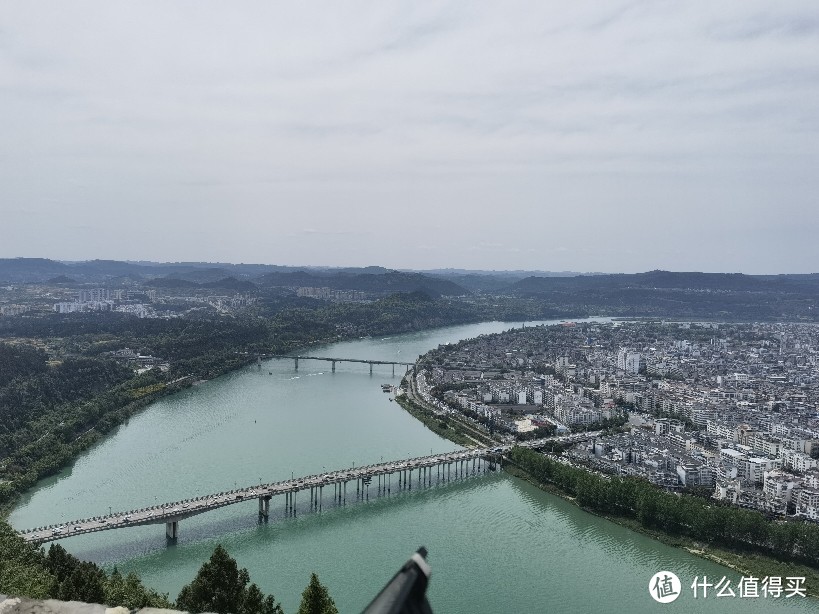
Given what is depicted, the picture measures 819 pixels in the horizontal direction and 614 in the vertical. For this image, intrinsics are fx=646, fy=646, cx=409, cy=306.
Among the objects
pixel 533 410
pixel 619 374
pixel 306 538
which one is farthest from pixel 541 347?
pixel 306 538

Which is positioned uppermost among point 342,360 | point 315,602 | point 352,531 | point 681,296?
point 681,296

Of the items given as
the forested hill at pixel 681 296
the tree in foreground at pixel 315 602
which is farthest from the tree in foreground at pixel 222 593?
the forested hill at pixel 681 296

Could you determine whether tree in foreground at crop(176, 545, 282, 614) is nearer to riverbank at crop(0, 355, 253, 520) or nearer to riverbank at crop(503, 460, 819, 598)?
riverbank at crop(0, 355, 253, 520)

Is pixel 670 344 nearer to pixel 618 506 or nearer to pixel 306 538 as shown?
pixel 618 506

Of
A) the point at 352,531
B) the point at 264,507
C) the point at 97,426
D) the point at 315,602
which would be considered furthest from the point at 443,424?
the point at 315,602

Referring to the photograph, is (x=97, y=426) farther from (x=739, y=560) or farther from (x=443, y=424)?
(x=739, y=560)

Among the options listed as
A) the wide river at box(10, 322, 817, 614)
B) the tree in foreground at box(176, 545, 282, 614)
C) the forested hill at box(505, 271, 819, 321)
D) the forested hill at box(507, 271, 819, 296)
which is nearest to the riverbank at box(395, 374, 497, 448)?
the wide river at box(10, 322, 817, 614)
